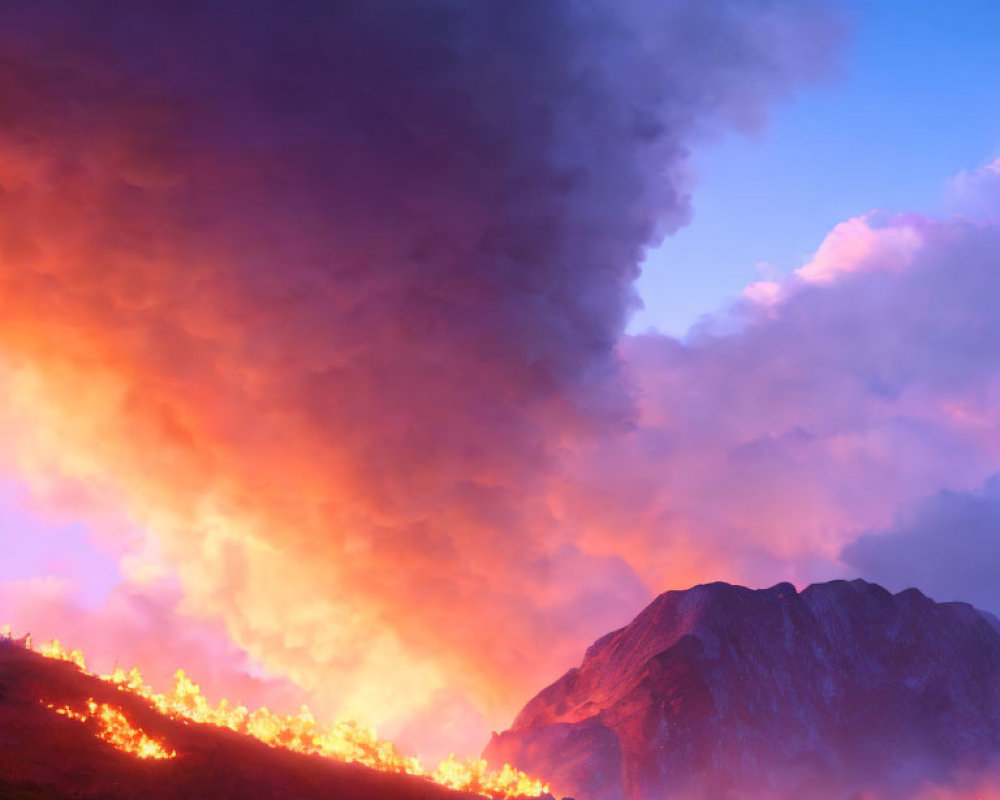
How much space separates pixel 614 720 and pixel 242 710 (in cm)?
7029

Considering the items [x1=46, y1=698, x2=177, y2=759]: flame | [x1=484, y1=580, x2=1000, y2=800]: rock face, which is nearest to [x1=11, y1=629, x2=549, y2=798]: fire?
[x1=46, y1=698, x2=177, y2=759]: flame

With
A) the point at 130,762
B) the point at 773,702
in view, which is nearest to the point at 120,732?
the point at 130,762

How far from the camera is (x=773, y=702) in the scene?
12744cm

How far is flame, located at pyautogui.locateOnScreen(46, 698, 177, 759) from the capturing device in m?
45.4

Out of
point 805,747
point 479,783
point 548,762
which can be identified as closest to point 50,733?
point 479,783

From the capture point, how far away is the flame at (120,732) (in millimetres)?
45375

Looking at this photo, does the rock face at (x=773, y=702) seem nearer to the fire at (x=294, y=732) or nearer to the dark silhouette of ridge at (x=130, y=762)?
the fire at (x=294, y=732)

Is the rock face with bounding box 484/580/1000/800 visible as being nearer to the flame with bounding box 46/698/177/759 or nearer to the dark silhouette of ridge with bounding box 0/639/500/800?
the dark silhouette of ridge with bounding box 0/639/500/800

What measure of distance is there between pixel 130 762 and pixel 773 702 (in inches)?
4245

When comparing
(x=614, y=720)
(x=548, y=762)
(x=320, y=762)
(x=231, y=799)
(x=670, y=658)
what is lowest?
(x=231, y=799)

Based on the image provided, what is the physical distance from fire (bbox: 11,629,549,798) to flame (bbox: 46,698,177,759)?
0.19ft

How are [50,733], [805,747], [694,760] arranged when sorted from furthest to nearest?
1. [805,747]
2. [694,760]
3. [50,733]

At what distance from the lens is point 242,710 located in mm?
65125

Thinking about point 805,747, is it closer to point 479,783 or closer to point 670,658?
point 670,658
